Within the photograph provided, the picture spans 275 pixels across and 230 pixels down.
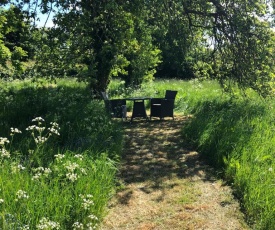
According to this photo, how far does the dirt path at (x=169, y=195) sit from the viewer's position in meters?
4.28

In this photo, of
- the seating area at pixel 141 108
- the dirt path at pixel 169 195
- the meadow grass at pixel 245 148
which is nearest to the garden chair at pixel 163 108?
the seating area at pixel 141 108

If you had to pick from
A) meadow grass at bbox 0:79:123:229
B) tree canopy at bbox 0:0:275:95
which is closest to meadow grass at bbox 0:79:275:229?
meadow grass at bbox 0:79:123:229

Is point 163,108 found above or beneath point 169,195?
above

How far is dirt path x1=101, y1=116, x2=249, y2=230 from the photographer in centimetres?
428

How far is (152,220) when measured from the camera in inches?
171

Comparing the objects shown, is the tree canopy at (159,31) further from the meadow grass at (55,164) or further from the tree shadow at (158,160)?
the tree shadow at (158,160)

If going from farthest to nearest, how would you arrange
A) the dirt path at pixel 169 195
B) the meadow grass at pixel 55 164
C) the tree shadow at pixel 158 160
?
the tree shadow at pixel 158 160
the dirt path at pixel 169 195
the meadow grass at pixel 55 164

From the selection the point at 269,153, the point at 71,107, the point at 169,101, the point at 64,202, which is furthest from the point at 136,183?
the point at 169,101

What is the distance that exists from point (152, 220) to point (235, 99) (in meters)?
7.47

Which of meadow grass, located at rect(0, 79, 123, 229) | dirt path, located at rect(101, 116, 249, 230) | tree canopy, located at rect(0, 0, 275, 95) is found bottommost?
dirt path, located at rect(101, 116, 249, 230)

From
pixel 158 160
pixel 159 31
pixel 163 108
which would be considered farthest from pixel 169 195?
pixel 159 31

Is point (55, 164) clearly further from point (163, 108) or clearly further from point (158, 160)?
point (163, 108)

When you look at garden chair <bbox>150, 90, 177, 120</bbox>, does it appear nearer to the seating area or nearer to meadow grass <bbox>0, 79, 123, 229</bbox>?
the seating area

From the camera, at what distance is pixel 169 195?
5.10 meters
